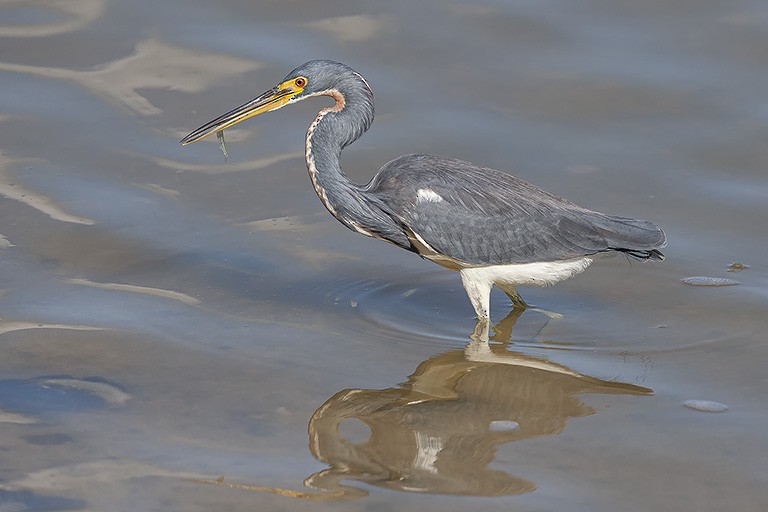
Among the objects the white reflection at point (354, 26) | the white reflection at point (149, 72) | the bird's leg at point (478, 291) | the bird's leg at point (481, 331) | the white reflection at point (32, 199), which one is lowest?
the bird's leg at point (481, 331)

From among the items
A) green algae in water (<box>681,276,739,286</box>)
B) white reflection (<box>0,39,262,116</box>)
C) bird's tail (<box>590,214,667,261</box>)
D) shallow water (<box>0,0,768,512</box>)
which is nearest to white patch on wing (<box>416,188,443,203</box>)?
shallow water (<box>0,0,768,512</box>)

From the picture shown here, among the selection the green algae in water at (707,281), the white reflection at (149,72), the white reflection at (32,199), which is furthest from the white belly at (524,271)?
the white reflection at (149,72)

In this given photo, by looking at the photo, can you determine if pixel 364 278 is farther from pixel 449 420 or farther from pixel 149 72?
pixel 149 72

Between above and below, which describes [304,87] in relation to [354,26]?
below

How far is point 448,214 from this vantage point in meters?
8.34

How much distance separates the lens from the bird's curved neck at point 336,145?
27.3ft

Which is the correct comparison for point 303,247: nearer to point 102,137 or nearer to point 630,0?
point 102,137

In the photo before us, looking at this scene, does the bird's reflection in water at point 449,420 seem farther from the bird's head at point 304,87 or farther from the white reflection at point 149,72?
the white reflection at point 149,72

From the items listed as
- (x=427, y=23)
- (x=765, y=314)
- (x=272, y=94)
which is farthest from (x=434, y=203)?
(x=427, y=23)

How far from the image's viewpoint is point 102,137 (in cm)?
1073

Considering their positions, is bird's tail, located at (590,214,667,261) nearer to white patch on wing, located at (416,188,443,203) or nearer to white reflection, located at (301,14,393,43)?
white patch on wing, located at (416,188,443,203)

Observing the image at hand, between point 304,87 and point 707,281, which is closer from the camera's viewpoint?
point 304,87

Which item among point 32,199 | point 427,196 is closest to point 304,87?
point 427,196

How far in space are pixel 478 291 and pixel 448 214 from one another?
1.78 feet
